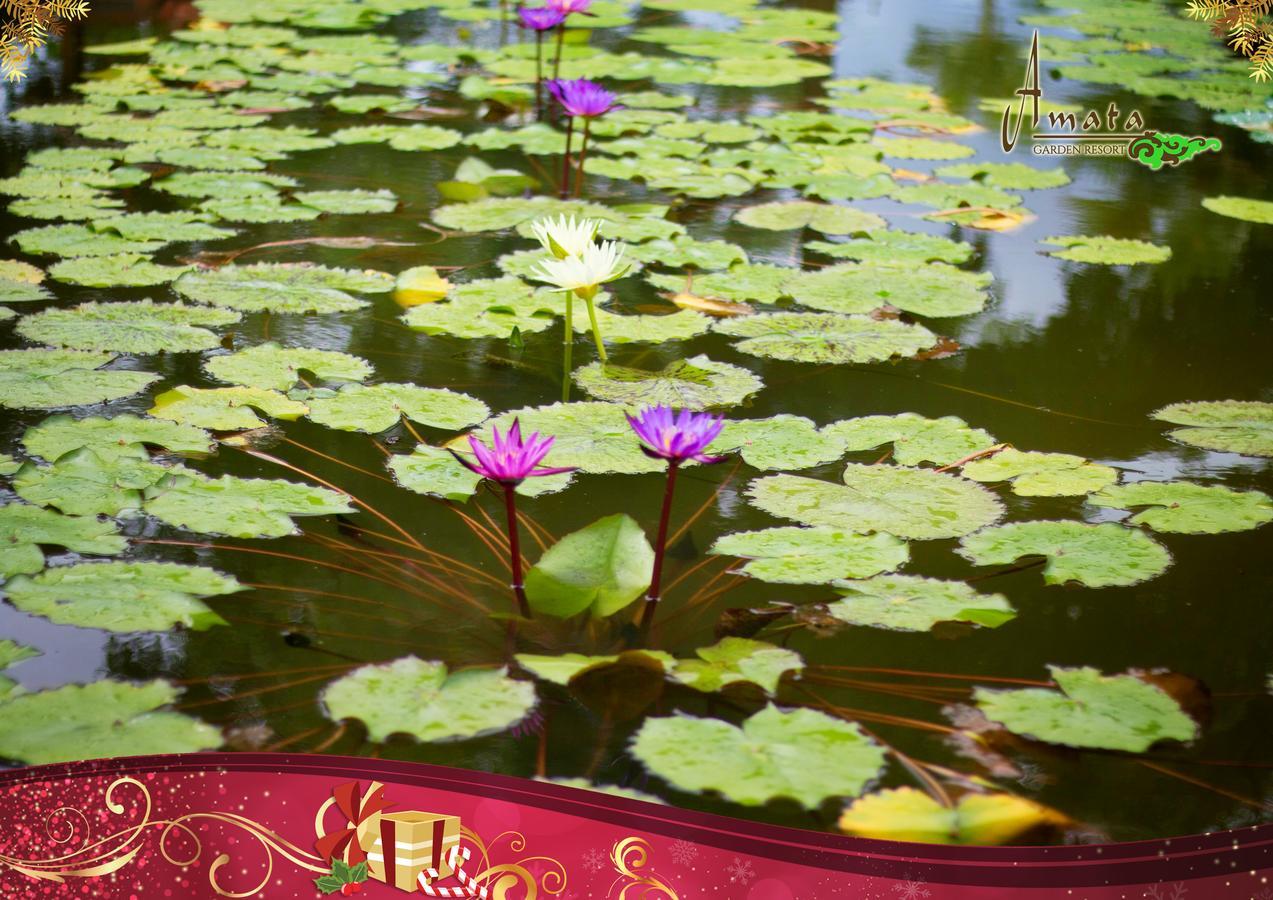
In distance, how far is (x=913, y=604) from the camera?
151 cm

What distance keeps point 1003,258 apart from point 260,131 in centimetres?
213

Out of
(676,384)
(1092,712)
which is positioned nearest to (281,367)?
(676,384)

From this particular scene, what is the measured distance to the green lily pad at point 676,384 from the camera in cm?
208

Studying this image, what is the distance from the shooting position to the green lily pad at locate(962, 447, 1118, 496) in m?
1.81

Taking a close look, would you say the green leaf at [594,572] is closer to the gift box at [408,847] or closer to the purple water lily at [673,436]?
the purple water lily at [673,436]

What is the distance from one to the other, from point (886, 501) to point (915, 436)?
230 mm

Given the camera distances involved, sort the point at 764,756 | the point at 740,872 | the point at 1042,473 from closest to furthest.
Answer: the point at 740,872 → the point at 764,756 → the point at 1042,473

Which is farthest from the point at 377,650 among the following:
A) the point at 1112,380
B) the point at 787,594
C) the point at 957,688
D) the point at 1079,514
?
the point at 1112,380

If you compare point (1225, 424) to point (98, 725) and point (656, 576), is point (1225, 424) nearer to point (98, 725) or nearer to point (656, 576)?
point (656, 576)

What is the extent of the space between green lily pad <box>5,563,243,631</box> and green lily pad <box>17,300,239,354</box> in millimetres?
749

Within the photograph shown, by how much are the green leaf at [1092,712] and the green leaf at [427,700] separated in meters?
0.52

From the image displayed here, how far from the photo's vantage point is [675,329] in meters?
2.37

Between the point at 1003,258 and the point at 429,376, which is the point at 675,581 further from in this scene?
the point at 1003,258

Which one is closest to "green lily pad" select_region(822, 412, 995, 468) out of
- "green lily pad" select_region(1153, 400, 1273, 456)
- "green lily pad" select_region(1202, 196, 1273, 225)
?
"green lily pad" select_region(1153, 400, 1273, 456)
